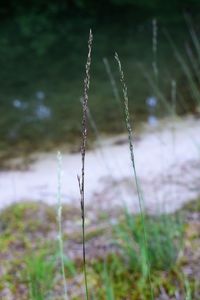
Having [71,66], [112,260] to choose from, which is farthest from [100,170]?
[71,66]

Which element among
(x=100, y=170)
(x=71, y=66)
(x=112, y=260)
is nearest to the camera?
(x=112, y=260)

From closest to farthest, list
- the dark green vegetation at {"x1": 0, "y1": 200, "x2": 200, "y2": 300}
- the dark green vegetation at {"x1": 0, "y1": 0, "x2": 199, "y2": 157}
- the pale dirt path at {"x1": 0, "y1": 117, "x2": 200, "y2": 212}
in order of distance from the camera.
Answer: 1. the dark green vegetation at {"x1": 0, "y1": 200, "x2": 200, "y2": 300}
2. the pale dirt path at {"x1": 0, "y1": 117, "x2": 200, "y2": 212}
3. the dark green vegetation at {"x1": 0, "y1": 0, "x2": 199, "y2": 157}

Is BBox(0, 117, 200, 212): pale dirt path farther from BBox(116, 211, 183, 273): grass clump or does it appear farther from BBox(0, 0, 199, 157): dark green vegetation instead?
BBox(116, 211, 183, 273): grass clump

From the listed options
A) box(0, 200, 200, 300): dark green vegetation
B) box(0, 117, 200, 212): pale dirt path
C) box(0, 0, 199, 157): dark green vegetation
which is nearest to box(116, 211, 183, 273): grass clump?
box(0, 200, 200, 300): dark green vegetation

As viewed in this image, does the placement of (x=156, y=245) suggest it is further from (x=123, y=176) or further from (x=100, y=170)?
(x=100, y=170)

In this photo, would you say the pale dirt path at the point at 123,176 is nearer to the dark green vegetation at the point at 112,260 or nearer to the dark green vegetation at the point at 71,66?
the dark green vegetation at the point at 112,260

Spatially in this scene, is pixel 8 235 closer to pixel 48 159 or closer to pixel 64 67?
pixel 48 159

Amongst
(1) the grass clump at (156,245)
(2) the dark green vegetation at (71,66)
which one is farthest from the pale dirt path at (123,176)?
(1) the grass clump at (156,245)
